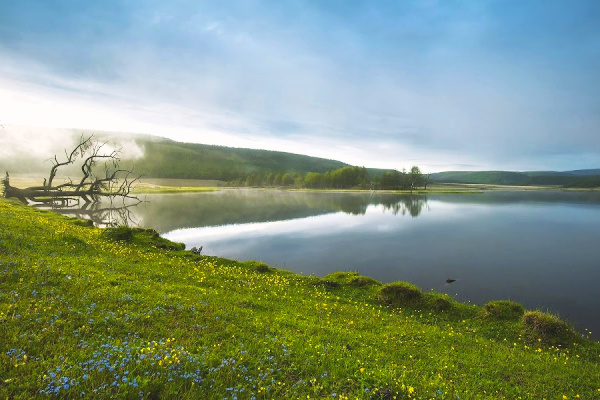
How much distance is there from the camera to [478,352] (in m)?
11.1

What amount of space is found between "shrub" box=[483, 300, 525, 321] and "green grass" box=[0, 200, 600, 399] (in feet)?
0.98

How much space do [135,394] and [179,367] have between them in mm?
1180

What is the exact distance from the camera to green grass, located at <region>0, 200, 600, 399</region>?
21.4 feet

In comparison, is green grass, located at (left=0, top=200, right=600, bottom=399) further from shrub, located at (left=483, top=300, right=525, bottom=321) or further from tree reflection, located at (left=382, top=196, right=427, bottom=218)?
tree reflection, located at (left=382, top=196, right=427, bottom=218)

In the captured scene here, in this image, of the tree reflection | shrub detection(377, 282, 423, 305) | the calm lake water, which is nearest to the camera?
shrub detection(377, 282, 423, 305)

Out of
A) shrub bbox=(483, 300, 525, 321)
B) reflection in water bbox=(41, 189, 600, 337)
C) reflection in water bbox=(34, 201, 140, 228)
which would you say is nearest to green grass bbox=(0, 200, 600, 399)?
shrub bbox=(483, 300, 525, 321)

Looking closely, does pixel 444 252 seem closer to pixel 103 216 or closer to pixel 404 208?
pixel 404 208

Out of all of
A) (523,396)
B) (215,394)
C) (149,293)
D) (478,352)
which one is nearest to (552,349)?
(478,352)

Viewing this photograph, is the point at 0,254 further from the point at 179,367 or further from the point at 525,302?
the point at 525,302

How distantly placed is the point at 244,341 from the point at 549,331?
13.3 metres

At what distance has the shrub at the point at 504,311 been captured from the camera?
15.1 m

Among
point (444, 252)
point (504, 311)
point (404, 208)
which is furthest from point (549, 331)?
point (404, 208)

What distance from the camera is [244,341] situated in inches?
356

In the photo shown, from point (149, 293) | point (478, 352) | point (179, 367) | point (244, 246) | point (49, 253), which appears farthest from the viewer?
point (244, 246)
